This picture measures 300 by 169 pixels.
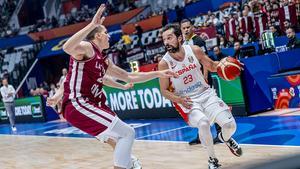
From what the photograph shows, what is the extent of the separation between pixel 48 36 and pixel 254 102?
1866 centimetres

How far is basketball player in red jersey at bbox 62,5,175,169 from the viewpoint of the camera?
13.4 feet

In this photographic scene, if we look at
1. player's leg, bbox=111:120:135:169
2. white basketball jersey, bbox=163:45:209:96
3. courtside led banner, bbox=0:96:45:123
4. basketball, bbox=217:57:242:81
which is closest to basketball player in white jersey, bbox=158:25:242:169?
white basketball jersey, bbox=163:45:209:96

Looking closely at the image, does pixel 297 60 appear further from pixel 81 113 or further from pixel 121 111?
pixel 81 113

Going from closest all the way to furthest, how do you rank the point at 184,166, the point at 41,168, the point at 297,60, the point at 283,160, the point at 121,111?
1. the point at 283,160
2. the point at 184,166
3. the point at 41,168
4. the point at 297,60
5. the point at 121,111

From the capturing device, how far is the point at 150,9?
24.7m

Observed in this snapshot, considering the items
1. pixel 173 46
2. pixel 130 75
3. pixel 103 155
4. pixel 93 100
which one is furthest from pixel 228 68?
pixel 103 155

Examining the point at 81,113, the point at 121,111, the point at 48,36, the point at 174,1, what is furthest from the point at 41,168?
the point at 48,36

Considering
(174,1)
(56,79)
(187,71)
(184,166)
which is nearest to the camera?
(187,71)

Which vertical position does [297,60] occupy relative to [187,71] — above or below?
below

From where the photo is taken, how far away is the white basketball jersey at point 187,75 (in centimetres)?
498

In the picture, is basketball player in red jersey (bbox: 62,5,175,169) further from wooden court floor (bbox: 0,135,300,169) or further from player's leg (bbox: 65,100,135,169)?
wooden court floor (bbox: 0,135,300,169)

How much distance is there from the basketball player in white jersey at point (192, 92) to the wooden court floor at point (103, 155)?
0.41 meters

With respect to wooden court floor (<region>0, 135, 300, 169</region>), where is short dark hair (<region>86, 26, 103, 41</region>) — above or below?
above

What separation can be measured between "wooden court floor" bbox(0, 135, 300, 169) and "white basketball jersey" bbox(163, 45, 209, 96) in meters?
0.87
